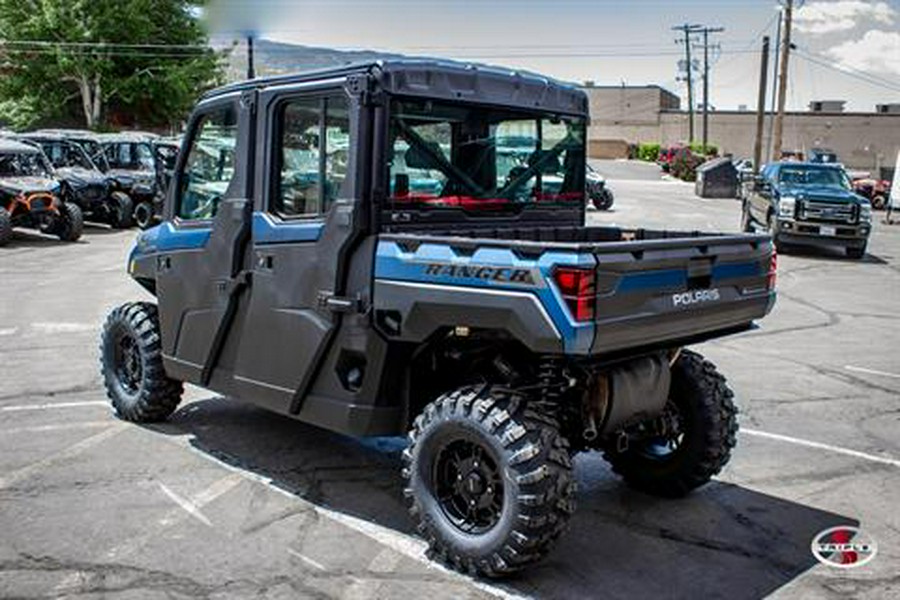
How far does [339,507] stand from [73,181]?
19.3 meters

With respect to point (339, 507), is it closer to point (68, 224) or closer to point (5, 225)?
point (5, 225)

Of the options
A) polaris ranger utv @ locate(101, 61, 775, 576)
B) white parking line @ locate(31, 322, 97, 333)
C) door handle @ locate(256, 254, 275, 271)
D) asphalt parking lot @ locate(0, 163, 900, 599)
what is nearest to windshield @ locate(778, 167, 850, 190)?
asphalt parking lot @ locate(0, 163, 900, 599)

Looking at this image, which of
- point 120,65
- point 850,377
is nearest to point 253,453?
point 850,377

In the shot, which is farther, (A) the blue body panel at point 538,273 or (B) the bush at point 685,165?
(B) the bush at point 685,165

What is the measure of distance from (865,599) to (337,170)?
11.0 feet

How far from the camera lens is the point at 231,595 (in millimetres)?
4199

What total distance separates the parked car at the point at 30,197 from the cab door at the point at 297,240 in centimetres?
1576

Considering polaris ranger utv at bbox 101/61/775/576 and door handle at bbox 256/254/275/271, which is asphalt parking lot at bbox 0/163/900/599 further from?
door handle at bbox 256/254/275/271

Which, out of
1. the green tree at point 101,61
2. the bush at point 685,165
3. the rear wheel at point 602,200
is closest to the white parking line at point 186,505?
the rear wheel at point 602,200

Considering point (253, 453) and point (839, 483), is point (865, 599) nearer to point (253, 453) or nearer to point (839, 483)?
point (839, 483)

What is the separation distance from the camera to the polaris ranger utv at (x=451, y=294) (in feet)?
13.8

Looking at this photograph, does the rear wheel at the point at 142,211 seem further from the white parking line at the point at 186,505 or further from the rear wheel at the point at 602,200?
the white parking line at the point at 186,505

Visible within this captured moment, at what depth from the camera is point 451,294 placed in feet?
14.3

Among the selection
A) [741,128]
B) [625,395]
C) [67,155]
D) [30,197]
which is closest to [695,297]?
[625,395]
